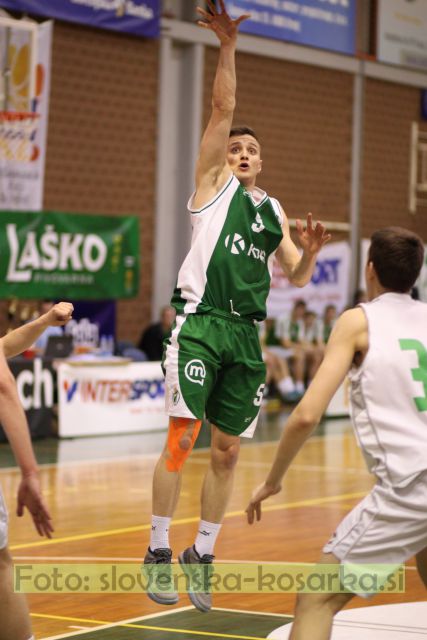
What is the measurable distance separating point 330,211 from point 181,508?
12439mm

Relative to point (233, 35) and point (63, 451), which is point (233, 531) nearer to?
point (233, 35)

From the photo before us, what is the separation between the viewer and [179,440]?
5.62 meters

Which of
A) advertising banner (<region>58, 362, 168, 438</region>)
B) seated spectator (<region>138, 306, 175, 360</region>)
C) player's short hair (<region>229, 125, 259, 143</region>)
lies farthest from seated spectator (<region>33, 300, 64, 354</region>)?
player's short hair (<region>229, 125, 259, 143</region>)

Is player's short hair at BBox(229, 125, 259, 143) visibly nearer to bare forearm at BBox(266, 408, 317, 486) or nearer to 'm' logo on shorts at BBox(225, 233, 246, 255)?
'm' logo on shorts at BBox(225, 233, 246, 255)

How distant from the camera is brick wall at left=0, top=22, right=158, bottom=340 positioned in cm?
1661

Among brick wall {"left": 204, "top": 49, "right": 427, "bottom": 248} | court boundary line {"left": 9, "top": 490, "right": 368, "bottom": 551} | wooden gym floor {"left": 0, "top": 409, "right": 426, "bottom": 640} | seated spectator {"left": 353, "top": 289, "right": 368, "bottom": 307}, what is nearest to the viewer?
wooden gym floor {"left": 0, "top": 409, "right": 426, "bottom": 640}

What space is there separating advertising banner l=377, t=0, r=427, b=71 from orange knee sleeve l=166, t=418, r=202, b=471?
54.4 ft

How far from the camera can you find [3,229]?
50.0 feet

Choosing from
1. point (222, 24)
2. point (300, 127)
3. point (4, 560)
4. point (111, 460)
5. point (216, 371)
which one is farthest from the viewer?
point (300, 127)

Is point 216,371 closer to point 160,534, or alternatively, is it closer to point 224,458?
point 224,458

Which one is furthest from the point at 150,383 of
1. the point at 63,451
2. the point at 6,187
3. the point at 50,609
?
the point at 50,609

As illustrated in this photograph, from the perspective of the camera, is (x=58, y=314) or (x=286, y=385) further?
(x=286, y=385)

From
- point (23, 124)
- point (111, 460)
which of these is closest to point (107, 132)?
point (23, 124)

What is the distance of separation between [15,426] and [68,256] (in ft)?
41.4
